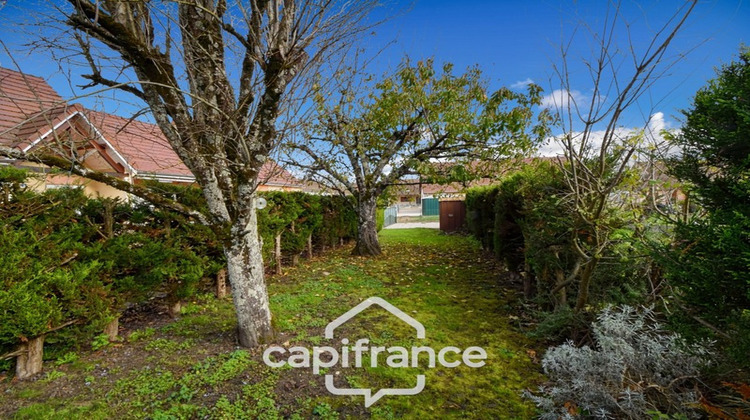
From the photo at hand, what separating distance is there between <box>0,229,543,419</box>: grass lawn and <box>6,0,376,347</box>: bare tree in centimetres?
62

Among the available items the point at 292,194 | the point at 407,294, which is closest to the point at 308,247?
the point at 292,194

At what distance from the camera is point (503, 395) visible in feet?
8.95

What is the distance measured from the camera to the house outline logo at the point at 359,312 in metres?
2.74

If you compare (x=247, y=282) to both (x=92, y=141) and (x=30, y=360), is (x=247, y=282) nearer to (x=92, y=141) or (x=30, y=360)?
(x=30, y=360)

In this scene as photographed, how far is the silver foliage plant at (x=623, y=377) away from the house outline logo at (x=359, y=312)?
1016mm

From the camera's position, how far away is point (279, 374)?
298cm

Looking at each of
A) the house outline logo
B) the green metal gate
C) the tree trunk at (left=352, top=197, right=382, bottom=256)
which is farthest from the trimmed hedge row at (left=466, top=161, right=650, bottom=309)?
the green metal gate

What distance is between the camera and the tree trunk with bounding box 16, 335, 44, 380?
2914 mm

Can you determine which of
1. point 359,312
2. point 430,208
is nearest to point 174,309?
point 359,312

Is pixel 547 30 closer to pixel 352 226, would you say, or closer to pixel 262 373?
pixel 262 373

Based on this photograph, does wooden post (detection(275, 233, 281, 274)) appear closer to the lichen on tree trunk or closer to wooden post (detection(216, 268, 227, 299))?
wooden post (detection(216, 268, 227, 299))

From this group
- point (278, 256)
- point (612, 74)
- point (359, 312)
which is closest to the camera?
point (612, 74)

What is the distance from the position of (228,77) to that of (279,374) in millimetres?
3104

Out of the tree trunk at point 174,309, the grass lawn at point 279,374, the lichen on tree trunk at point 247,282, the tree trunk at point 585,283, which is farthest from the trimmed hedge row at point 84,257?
the tree trunk at point 585,283
